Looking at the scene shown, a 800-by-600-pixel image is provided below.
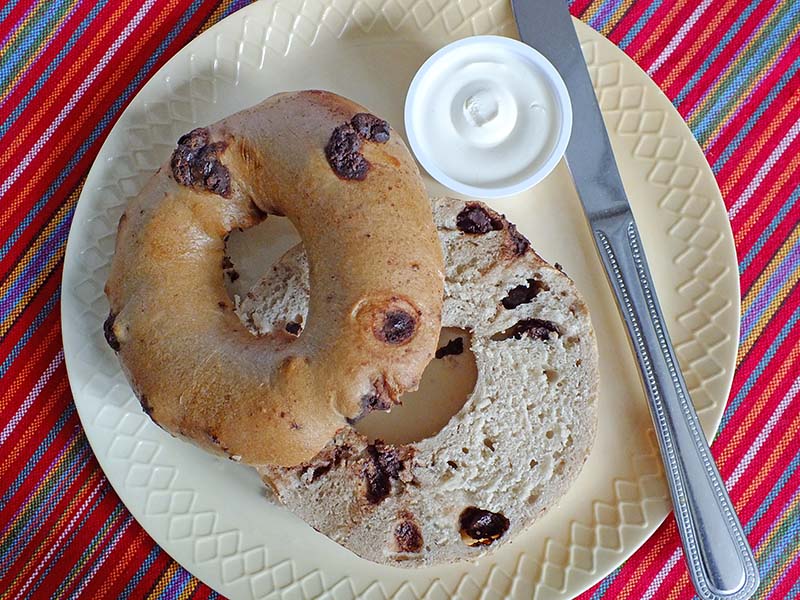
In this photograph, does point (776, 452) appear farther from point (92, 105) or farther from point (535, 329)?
point (92, 105)

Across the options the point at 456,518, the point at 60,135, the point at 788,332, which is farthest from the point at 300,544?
the point at 788,332


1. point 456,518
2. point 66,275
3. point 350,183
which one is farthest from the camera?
point 66,275

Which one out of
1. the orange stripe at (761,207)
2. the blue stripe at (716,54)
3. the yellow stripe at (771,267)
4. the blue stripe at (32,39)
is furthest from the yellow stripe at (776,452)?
the blue stripe at (32,39)

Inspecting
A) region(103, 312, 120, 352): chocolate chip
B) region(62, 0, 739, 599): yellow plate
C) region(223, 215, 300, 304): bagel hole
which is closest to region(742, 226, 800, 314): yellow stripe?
region(62, 0, 739, 599): yellow plate

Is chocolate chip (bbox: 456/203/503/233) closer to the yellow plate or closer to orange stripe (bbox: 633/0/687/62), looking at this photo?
the yellow plate

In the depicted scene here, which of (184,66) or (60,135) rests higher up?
(184,66)

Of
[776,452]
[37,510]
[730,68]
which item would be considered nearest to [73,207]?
[37,510]

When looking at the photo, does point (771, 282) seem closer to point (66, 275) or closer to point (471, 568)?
point (471, 568)

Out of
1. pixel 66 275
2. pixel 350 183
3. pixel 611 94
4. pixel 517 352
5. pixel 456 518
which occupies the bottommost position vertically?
pixel 66 275
